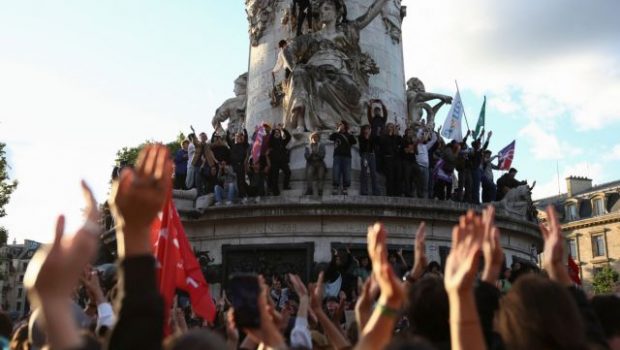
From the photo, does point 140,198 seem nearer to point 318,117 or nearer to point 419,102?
point 318,117

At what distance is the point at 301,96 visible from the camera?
1967cm

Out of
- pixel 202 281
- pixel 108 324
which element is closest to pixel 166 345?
pixel 108 324

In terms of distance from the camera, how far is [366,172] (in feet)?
57.4

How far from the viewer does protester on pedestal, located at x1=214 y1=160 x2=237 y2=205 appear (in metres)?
17.4

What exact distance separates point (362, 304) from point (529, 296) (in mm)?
1453

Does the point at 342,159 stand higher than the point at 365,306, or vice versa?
the point at 342,159

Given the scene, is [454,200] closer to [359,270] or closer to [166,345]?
[359,270]

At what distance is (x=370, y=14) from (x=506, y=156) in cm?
661

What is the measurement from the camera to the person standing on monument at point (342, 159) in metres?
16.8

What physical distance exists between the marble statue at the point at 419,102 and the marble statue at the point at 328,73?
2.66 m

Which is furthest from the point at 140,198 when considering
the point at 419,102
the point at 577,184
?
the point at 577,184

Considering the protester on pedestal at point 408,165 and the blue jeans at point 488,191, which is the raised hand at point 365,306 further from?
the blue jeans at point 488,191

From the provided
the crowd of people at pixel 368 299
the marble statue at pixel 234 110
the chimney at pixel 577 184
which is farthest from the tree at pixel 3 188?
the chimney at pixel 577 184

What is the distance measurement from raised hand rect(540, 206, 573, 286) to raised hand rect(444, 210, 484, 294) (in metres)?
1.15
